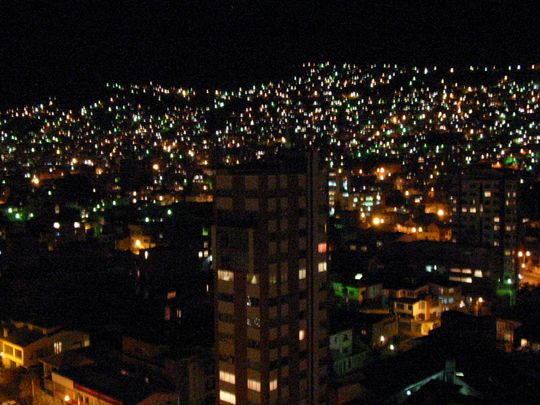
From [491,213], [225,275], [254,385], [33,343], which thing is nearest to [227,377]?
[254,385]

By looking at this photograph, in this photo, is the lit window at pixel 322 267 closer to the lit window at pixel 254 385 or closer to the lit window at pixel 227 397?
the lit window at pixel 254 385

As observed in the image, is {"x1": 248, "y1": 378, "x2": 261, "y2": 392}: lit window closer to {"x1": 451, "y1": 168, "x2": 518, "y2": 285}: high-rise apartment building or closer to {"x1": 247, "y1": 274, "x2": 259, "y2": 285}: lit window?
{"x1": 247, "y1": 274, "x2": 259, "y2": 285}: lit window

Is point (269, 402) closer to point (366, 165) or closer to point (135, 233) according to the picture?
point (135, 233)

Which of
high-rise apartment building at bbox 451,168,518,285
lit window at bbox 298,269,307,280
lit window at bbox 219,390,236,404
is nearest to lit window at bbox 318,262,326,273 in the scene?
lit window at bbox 298,269,307,280

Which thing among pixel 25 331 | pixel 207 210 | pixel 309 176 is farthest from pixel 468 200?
pixel 25 331

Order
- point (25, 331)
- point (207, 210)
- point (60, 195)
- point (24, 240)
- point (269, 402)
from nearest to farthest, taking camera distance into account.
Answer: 1. point (269, 402)
2. point (25, 331)
3. point (24, 240)
4. point (207, 210)
5. point (60, 195)
